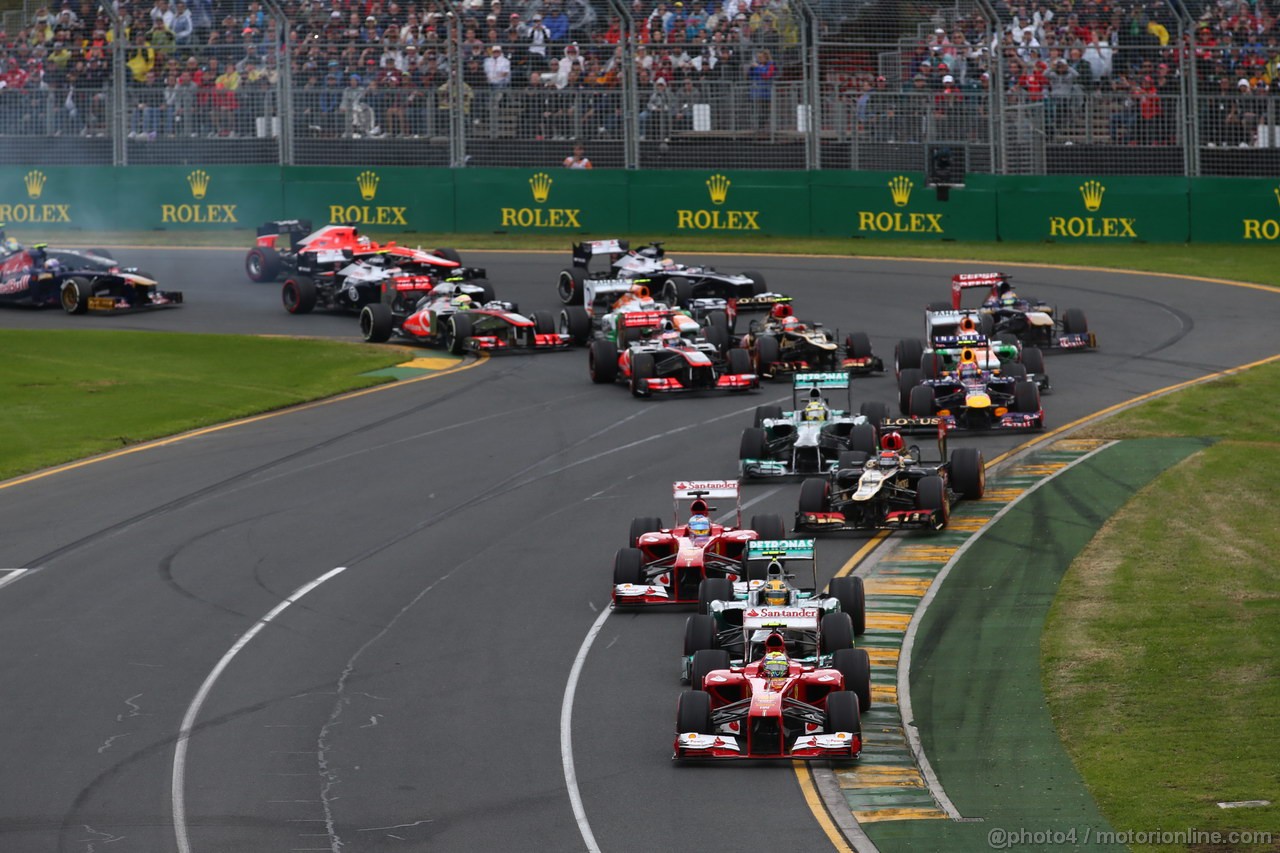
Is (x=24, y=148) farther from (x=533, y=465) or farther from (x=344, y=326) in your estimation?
(x=533, y=465)

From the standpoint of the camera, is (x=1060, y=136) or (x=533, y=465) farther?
(x=1060, y=136)

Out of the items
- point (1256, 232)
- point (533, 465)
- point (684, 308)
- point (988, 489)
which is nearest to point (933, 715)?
point (988, 489)

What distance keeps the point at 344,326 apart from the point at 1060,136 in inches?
740

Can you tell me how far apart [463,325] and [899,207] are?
1583 cm

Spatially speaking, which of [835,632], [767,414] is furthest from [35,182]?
[835,632]

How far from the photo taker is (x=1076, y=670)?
1806cm

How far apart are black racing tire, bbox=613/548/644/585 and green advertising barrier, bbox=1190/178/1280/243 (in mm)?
28242

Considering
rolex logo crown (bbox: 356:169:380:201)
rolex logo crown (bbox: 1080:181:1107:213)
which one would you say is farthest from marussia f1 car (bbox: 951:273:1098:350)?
rolex logo crown (bbox: 356:169:380:201)

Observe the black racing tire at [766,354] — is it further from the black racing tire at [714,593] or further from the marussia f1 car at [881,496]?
the black racing tire at [714,593]

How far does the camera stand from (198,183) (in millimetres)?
50875

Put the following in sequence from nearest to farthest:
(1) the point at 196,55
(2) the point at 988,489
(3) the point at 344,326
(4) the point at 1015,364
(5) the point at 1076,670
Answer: (5) the point at 1076,670 → (2) the point at 988,489 → (4) the point at 1015,364 → (3) the point at 344,326 → (1) the point at 196,55

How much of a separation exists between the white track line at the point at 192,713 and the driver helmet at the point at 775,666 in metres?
5.38

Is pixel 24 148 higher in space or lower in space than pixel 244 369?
higher

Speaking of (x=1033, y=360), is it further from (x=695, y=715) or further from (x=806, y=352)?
(x=695, y=715)
